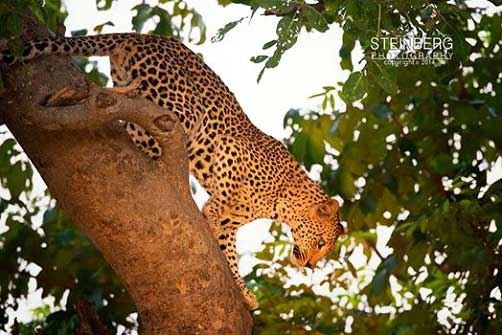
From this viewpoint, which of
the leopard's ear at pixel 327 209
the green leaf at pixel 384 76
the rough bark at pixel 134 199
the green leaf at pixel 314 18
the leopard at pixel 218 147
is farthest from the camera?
the leopard's ear at pixel 327 209

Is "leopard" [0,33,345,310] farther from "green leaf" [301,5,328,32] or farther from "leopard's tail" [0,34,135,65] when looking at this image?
"green leaf" [301,5,328,32]

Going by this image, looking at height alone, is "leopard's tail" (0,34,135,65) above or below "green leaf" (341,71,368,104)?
above

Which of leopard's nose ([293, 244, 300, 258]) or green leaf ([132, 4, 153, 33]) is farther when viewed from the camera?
green leaf ([132, 4, 153, 33])

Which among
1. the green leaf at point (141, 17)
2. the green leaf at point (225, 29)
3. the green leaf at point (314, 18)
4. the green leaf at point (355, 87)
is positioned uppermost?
the green leaf at point (141, 17)

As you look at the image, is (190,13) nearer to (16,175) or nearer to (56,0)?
(56,0)

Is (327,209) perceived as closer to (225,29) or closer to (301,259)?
(301,259)

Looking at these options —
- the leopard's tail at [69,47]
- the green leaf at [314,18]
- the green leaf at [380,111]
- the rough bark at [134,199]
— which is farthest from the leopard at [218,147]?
the green leaf at [380,111]

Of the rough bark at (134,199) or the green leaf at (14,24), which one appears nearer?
the green leaf at (14,24)

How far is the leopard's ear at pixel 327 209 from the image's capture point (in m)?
6.22

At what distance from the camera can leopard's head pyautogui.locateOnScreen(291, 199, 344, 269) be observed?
6.23 meters

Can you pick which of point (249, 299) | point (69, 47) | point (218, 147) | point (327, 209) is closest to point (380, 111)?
point (327, 209)

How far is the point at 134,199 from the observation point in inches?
188

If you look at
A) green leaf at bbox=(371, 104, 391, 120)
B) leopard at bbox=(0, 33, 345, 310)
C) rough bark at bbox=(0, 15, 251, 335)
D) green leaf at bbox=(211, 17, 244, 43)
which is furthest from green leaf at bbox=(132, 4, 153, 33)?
green leaf at bbox=(211, 17, 244, 43)

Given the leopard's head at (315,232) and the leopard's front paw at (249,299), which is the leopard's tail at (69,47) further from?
the leopard's head at (315,232)
